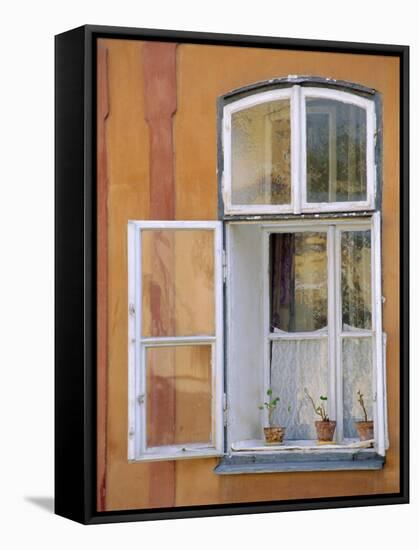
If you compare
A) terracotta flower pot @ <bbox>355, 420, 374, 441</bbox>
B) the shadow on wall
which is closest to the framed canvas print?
terracotta flower pot @ <bbox>355, 420, 374, 441</bbox>

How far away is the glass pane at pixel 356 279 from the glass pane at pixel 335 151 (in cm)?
30

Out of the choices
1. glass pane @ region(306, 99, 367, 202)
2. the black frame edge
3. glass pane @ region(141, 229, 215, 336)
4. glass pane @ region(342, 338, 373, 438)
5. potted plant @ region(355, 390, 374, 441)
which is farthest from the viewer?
glass pane @ region(342, 338, 373, 438)

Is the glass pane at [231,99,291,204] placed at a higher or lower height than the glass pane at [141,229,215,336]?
higher

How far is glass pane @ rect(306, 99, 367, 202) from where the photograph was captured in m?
8.95

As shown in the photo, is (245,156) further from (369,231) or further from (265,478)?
(265,478)

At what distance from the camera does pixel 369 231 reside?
9172mm

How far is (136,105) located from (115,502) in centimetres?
191

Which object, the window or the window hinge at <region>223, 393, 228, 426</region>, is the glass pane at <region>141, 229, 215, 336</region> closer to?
the window

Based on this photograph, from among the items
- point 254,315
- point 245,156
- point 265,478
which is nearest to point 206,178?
point 245,156

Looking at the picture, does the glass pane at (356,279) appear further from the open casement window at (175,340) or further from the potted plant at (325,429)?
the open casement window at (175,340)

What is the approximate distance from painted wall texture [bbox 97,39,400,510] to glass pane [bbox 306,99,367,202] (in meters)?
A: 0.16

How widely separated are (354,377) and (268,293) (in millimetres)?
625

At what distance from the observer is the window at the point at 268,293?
28.5ft

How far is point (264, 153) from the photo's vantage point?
8.92 metres
